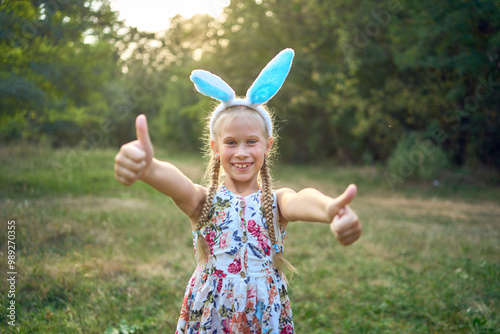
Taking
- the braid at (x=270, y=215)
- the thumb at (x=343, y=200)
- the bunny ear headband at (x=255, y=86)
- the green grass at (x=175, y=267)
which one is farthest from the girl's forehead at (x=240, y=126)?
the green grass at (x=175, y=267)

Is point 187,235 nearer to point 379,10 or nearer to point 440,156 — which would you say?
point 440,156

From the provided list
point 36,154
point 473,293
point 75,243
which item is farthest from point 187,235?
point 36,154

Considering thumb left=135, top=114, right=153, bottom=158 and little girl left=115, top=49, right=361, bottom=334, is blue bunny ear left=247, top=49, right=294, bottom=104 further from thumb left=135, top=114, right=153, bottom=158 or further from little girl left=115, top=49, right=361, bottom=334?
thumb left=135, top=114, right=153, bottom=158

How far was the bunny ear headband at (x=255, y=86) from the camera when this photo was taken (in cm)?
220

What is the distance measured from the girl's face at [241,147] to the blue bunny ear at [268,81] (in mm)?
133

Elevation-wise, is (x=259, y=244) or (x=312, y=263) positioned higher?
(x=259, y=244)

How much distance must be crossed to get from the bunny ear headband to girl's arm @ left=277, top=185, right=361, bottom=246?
434mm

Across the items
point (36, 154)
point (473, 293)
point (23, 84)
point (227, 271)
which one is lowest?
point (473, 293)

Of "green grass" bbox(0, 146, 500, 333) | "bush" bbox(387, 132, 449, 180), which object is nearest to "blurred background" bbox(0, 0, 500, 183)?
"bush" bbox(387, 132, 449, 180)

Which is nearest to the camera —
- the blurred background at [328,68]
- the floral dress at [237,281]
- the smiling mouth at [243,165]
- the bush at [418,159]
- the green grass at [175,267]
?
the floral dress at [237,281]

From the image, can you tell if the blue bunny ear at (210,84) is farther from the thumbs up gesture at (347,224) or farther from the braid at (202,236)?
the thumbs up gesture at (347,224)

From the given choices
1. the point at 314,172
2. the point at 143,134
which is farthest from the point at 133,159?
the point at 314,172

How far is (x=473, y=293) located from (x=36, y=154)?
930cm

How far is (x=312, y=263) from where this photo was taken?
5.21 meters
